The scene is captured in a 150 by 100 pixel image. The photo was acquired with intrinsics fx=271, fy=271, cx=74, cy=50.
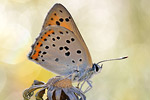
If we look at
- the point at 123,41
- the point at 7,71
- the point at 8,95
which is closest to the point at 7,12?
the point at 7,71

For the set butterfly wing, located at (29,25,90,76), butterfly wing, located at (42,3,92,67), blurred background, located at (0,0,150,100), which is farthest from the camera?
blurred background, located at (0,0,150,100)

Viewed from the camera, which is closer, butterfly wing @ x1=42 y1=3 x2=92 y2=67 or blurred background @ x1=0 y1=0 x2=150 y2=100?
butterfly wing @ x1=42 y1=3 x2=92 y2=67

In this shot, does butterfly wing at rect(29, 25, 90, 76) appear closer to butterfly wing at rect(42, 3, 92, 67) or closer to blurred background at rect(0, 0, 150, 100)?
butterfly wing at rect(42, 3, 92, 67)

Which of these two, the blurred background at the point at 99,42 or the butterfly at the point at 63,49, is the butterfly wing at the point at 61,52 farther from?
the blurred background at the point at 99,42

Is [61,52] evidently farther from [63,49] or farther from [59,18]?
[59,18]

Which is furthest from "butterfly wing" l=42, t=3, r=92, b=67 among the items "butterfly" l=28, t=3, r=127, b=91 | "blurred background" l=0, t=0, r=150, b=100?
"blurred background" l=0, t=0, r=150, b=100

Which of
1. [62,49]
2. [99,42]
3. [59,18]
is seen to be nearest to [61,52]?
[62,49]

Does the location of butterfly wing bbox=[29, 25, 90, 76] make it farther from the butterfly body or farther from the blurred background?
the blurred background

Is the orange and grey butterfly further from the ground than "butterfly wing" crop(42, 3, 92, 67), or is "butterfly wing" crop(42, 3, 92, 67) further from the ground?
"butterfly wing" crop(42, 3, 92, 67)

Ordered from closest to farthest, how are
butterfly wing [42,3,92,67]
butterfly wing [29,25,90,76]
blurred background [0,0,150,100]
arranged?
1. butterfly wing [42,3,92,67]
2. butterfly wing [29,25,90,76]
3. blurred background [0,0,150,100]
